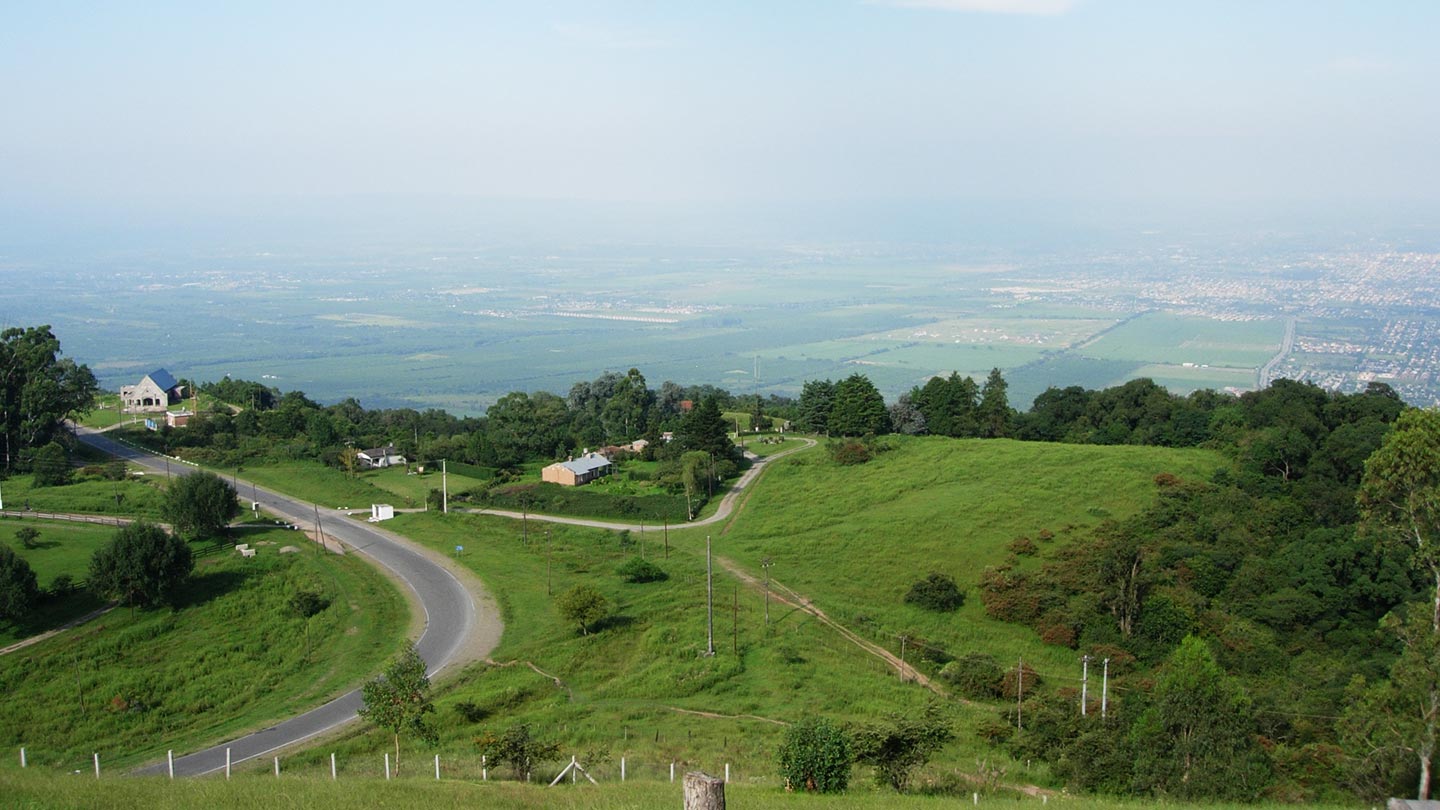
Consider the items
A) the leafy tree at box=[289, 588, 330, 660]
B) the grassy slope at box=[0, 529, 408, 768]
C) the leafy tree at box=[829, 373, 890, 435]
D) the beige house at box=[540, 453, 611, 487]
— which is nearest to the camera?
the grassy slope at box=[0, 529, 408, 768]

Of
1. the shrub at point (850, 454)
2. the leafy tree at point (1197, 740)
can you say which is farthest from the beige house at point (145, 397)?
the leafy tree at point (1197, 740)

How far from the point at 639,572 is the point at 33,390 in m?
37.0

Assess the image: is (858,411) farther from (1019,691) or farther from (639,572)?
(1019,691)

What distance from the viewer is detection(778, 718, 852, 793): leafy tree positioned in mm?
13344

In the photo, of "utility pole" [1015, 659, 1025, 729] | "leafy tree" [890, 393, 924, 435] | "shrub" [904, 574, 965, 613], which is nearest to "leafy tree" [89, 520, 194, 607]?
"shrub" [904, 574, 965, 613]

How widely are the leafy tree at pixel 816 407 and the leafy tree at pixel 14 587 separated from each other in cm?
3808

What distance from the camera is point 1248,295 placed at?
143m

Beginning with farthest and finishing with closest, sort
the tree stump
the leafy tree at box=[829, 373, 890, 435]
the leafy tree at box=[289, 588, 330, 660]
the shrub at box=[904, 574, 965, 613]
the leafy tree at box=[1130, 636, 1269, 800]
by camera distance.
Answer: the leafy tree at box=[829, 373, 890, 435] → the shrub at box=[904, 574, 965, 613] → the leafy tree at box=[289, 588, 330, 660] → the leafy tree at box=[1130, 636, 1269, 800] → the tree stump

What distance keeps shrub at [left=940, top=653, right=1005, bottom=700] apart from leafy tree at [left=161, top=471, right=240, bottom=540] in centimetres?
2704

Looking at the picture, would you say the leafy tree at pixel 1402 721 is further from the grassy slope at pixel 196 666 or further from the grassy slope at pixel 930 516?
the grassy slope at pixel 196 666

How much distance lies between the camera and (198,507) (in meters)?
35.5

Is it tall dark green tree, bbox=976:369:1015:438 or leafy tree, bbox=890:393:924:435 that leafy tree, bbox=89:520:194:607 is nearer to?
leafy tree, bbox=890:393:924:435

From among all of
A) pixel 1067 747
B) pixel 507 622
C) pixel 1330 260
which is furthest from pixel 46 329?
pixel 1330 260

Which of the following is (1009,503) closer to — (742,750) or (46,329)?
(742,750)
